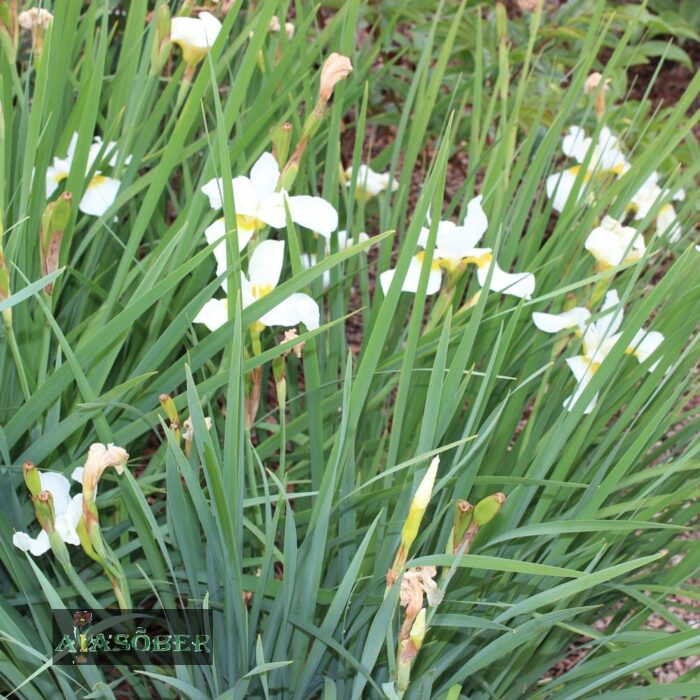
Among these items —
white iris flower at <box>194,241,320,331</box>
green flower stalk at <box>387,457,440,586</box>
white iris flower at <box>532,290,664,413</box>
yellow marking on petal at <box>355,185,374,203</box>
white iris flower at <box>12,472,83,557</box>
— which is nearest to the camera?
green flower stalk at <box>387,457,440,586</box>

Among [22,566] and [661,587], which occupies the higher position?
[661,587]

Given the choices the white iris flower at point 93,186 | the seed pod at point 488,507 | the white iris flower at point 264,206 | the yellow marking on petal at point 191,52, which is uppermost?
the yellow marking on petal at point 191,52

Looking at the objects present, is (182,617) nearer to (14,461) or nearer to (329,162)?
(14,461)

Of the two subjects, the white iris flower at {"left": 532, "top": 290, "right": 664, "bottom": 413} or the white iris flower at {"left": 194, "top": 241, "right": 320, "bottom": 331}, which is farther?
the white iris flower at {"left": 532, "top": 290, "right": 664, "bottom": 413}

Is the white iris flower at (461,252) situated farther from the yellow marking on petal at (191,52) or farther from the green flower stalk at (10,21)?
the green flower stalk at (10,21)

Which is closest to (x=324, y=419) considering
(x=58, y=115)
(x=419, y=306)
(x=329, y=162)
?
(x=419, y=306)

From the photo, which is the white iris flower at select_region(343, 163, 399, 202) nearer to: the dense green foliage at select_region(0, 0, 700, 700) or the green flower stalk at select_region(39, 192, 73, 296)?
the dense green foliage at select_region(0, 0, 700, 700)

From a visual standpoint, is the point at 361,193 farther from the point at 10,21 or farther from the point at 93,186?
the point at 10,21

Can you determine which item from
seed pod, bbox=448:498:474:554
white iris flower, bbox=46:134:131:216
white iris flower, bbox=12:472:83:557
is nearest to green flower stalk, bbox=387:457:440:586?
seed pod, bbox=448:498:474:554

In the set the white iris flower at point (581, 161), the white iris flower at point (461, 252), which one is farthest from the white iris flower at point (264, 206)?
the white iris flower at point (581, 161)

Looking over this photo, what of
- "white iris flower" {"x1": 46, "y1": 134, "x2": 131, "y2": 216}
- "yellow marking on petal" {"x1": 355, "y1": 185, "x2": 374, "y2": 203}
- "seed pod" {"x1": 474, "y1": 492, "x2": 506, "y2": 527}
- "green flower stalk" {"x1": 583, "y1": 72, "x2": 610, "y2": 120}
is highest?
"green flower stalk" {"x1": 583, "y1": 72, "x2": 610, "y2": 120}

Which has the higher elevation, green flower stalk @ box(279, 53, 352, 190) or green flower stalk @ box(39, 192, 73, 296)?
green flower stalk @ box(279, 53, 352, 190)
